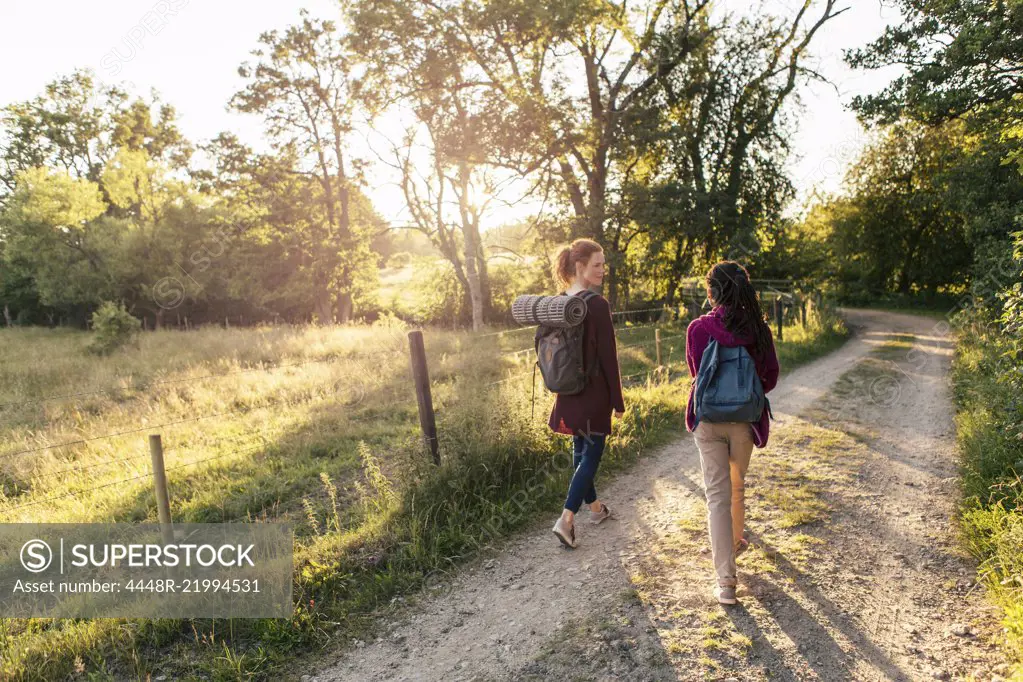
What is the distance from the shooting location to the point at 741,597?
3.73 metres

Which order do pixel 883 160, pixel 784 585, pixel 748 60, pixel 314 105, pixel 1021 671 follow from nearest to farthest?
pixel 1021 671 < pixel 784 585 < pixel 748 60 < pixel 314 105 < pixel 883 160

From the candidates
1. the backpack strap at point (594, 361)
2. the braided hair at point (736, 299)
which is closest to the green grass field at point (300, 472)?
the backpack strap at point (594, 361)

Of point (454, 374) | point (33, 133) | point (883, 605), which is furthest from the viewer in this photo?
point (33, 133)

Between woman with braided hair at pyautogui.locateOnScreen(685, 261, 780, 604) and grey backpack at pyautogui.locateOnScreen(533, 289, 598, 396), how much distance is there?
80 centimetres

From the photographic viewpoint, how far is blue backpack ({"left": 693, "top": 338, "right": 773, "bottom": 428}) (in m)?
3.48

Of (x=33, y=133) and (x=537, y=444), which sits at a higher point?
(x=33, y=133)

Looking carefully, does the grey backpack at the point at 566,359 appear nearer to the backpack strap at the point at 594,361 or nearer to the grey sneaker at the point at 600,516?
the backpack strap at the point at 594,361

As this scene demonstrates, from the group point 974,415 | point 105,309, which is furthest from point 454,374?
point 105,309

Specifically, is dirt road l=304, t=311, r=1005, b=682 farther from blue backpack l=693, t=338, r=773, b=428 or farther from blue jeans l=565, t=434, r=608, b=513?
blue backpack l=693, t=338, r=773, b=428

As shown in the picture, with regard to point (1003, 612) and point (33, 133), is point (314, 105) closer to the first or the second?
point (33, 133)

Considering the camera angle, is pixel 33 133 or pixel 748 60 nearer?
pixel 748 60

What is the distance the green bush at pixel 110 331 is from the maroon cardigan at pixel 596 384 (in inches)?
698

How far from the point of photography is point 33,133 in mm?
35219

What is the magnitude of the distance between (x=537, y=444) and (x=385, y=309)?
31.4 metres
